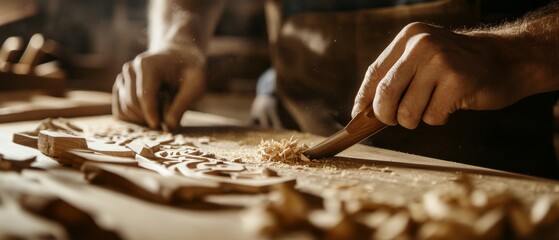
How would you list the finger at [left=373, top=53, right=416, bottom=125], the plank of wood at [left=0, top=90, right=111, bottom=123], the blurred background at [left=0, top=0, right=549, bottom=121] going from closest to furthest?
1. the finger at [left=373, top=53, right=416, bottom=125]
2. the plank of wood at [left=0, top=90, right=111, bottom=123]
3. the blurred background at [left=0, top=0, right=549, bottom=121]

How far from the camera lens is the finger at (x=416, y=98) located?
4.30ft

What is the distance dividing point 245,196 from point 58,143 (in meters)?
0.59

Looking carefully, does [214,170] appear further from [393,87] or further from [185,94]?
[185,94]

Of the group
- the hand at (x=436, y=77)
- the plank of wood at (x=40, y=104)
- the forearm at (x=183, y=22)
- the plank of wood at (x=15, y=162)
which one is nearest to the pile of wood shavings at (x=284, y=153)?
the hand at (x=436, y=77)

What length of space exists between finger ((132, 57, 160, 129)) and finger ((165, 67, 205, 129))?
0.06 m

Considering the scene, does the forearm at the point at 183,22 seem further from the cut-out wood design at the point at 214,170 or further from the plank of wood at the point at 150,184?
the plank of wood at the point at 150,184

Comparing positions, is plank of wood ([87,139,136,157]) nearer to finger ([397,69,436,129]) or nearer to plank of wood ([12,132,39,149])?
plank of wood ([12,132,39,149])

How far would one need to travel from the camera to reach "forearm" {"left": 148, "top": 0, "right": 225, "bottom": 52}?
2.35 meters

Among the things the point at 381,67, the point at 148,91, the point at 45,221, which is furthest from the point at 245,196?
the point at 148,91

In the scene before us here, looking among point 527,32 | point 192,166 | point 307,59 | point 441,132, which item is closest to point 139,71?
point 307,59

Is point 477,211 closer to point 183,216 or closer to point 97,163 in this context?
point 183,216

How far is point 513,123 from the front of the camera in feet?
6.24

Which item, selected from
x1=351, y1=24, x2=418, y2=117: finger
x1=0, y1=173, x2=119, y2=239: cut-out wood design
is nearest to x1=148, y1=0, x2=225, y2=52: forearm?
x1=351, y1=24, x2=418, y2=117: finger

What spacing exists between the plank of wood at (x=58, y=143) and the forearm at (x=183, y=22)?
1.00m
